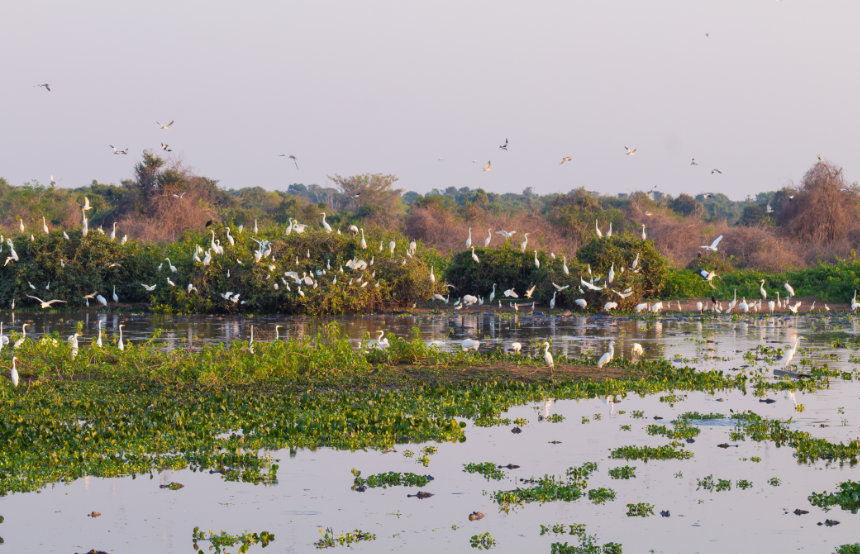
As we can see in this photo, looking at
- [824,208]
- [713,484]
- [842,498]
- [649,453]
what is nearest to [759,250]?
[824,208]

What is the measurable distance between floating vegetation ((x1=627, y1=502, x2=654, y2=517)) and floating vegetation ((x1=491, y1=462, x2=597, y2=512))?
0.52 m

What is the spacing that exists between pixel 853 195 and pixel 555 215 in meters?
14.4

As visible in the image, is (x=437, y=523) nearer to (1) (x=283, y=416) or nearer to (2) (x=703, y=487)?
(2) (x=703, y=487)

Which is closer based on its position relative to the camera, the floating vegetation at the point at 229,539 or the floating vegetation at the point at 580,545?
the floating vegetation at the point at 580,545

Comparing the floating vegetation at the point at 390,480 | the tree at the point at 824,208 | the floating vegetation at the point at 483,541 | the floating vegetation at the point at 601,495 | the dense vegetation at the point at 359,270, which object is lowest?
the floating vegetation at the point at 483,541

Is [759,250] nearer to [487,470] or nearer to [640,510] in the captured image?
[487,470]

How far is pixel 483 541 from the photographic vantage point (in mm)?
7477

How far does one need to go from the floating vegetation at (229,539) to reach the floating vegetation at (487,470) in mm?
2443

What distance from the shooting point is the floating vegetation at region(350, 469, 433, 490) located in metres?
8.93

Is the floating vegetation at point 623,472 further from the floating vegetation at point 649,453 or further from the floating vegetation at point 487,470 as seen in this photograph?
the floating vegetation at point 487,470

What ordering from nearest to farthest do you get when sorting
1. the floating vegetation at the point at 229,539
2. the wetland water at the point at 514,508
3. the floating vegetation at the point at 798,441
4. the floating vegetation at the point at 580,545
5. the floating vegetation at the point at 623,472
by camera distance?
the floating vegetation at the point at 580,545
the floating vegetation at the point at 229,539
the wetland water at the point at 514,508
the floating vegetation at the point at 623,472
the floating vegetation at the point at 798,441

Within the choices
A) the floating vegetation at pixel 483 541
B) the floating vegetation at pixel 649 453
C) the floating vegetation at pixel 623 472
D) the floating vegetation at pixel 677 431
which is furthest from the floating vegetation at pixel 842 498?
the floating vegetation at pixel 483 541

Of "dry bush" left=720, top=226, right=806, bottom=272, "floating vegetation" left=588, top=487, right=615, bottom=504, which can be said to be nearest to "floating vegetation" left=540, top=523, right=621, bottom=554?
"floating vegetation" left=588, top=487, right=615, bottom=504

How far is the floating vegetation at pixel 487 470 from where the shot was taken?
30.5ft
